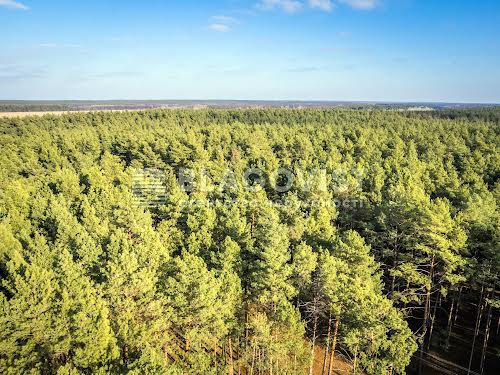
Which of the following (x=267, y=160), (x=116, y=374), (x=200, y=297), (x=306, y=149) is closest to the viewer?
(x=116, y=374)

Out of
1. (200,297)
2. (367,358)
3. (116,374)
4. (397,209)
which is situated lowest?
(367,358)

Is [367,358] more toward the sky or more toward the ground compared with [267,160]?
more toward the ground

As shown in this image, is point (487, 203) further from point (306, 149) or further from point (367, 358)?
point (306, 149)

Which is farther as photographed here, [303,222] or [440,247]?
[303,222]

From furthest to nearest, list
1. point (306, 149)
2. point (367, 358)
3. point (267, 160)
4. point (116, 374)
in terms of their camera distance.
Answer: point (306, 149)
point (267, 160)
point (367, 358)
point (116, 374)

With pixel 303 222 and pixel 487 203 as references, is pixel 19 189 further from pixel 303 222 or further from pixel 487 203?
pixel 487 203

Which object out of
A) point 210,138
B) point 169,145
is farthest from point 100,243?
point 210,138
